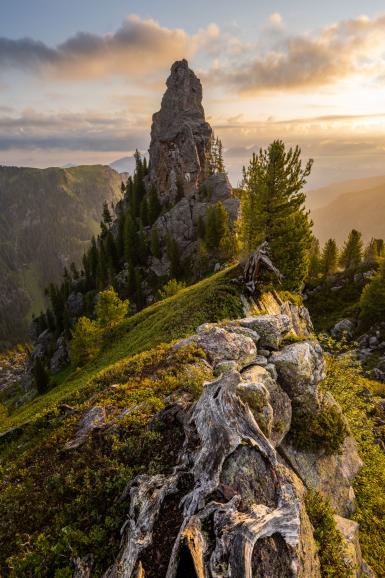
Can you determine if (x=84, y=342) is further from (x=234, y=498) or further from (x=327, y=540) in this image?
(x=234, y=498)

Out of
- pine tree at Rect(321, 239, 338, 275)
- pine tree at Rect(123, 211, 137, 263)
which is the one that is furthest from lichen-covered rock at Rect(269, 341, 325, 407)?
pine tree at Rect(123, 211, 137, 263)

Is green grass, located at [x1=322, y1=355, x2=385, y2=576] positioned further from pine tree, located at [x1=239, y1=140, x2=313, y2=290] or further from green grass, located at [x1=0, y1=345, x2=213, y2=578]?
pine tree, located at [x1=239, y1=140, x2=313, y2=290]

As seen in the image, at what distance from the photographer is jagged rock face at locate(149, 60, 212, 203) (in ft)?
444

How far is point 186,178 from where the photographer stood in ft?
445

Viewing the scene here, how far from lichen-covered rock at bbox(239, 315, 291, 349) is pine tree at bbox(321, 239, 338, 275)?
268 ft

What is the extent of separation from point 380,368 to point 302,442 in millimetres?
46089

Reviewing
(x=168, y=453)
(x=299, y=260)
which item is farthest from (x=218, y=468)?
(x=299, y=260)

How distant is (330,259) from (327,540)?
9484 cm

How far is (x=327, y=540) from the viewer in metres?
11.0

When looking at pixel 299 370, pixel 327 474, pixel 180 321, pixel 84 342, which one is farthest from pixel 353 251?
pixel 327 474

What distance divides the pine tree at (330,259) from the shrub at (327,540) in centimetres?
9311

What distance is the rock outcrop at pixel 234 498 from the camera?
25.1 ft

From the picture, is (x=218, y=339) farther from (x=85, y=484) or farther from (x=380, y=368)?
(x=380, y=368)

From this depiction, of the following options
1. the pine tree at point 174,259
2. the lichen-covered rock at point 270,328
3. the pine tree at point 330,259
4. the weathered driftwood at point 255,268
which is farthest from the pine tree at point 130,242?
the lichen-covered rock at point 270,328
